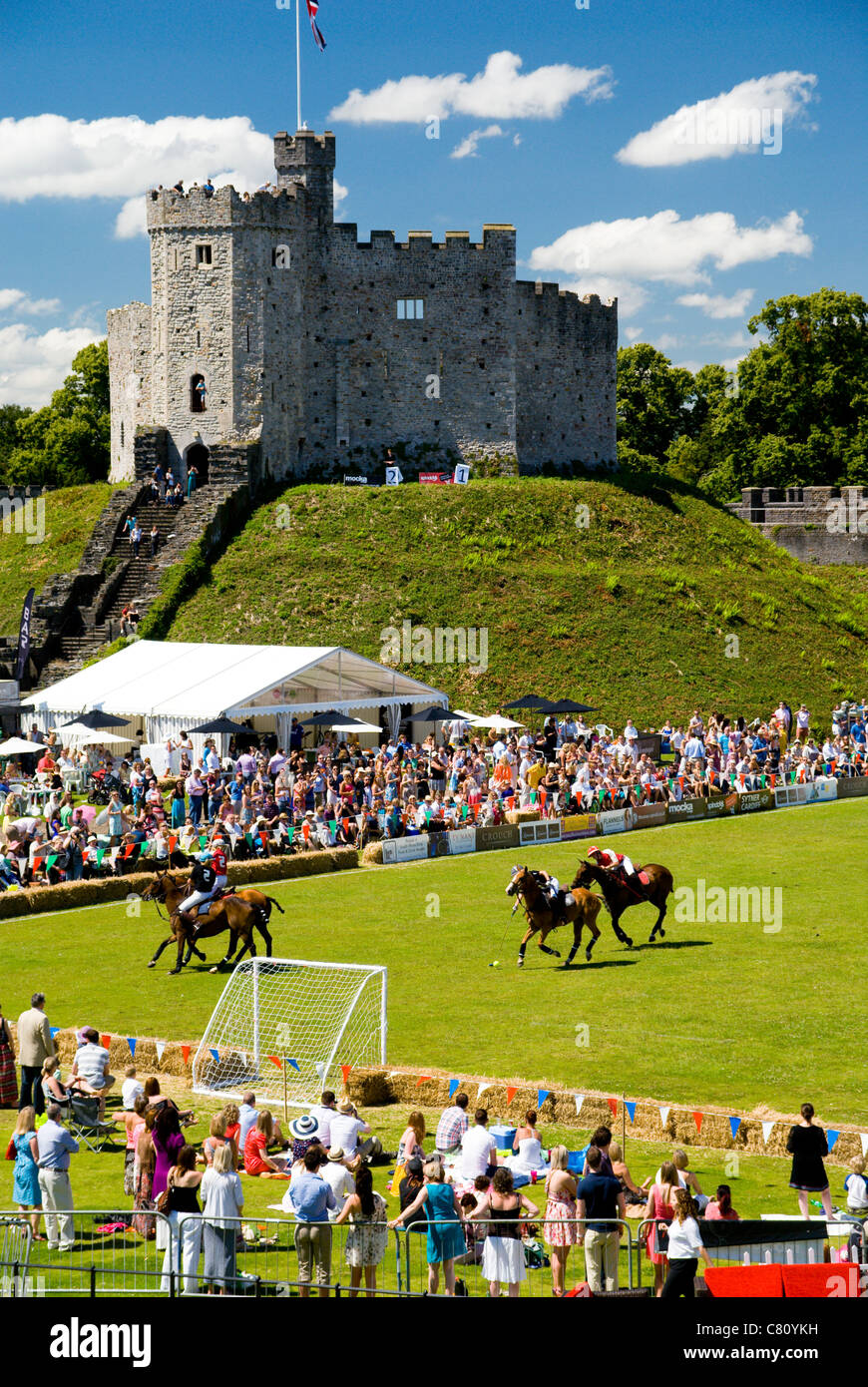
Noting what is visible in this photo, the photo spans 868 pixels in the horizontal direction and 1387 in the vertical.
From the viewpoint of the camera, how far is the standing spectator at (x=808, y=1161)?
14.0 metres

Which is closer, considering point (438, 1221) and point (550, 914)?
point (438, 1221)

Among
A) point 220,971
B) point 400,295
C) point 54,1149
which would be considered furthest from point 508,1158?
point 400,295

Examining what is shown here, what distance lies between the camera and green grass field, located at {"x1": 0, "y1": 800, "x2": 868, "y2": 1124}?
1831 centimetres

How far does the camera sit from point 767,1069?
59.5 ft

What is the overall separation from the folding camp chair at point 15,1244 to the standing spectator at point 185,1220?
107cm

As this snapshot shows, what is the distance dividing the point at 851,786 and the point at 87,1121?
3202 cm

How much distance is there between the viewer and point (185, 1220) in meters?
12.4

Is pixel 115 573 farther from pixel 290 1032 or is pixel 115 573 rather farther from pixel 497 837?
pixel 290 1032

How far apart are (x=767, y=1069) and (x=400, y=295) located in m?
52.1

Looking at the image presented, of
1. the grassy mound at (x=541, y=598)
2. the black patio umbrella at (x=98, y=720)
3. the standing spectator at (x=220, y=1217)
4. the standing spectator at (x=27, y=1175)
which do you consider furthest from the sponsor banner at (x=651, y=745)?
the standing spectator at (x=220, y=1217)

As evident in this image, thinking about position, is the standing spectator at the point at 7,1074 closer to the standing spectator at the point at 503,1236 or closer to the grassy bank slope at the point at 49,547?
the standing spectator at the point at 503,1236

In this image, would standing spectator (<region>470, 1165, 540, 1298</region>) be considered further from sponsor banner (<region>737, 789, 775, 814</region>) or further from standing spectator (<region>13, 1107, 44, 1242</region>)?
sponsor banner (<region>737, 789, 775, 814</region>)

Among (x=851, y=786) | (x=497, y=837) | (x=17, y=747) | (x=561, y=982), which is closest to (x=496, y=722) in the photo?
(x=497, y=837)

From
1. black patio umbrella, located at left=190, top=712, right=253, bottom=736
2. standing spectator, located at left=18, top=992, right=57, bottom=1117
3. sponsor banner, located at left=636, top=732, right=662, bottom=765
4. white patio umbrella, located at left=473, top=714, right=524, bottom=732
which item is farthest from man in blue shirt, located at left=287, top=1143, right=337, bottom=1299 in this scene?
sponsor banner, located at left=636, top=732, right=662, bottom=765
